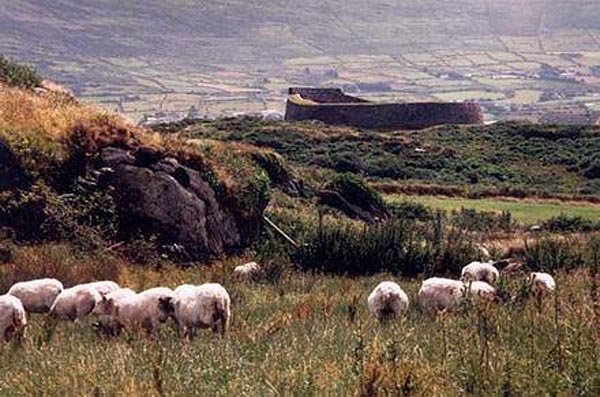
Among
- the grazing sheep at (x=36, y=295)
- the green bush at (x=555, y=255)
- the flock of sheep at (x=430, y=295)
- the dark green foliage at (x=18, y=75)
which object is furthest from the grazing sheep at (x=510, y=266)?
the dark green foliage at (x=18, y=75)

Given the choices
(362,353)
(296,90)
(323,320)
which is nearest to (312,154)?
(296,90)

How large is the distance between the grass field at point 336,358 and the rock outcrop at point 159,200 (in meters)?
7.34

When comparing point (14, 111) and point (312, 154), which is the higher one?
point (14, 111)

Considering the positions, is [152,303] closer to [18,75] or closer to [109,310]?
[109,310]

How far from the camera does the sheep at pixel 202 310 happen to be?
10.5 meters

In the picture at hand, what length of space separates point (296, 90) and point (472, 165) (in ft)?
110

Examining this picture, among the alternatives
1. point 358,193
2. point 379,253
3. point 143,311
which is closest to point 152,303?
point 143,311

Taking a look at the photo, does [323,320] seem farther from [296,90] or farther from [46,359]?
[296,90]

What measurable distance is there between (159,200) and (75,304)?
22.1 feet

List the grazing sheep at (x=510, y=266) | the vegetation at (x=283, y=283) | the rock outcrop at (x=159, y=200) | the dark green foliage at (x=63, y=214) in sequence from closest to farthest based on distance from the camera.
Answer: the vegetation at (x=283, y=283) < the dark green foliage at (x=63, y=214) < the grazing sheep at (x=510, y=266) < the rock outcrop at (x=159, y=200)

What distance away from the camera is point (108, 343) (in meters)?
9.18

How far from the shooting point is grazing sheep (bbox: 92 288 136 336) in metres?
10.6

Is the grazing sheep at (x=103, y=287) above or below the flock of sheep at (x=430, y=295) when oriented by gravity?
below

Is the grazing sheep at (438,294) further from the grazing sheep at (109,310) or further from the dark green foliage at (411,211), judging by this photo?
the dark green foliage at (411,211)
